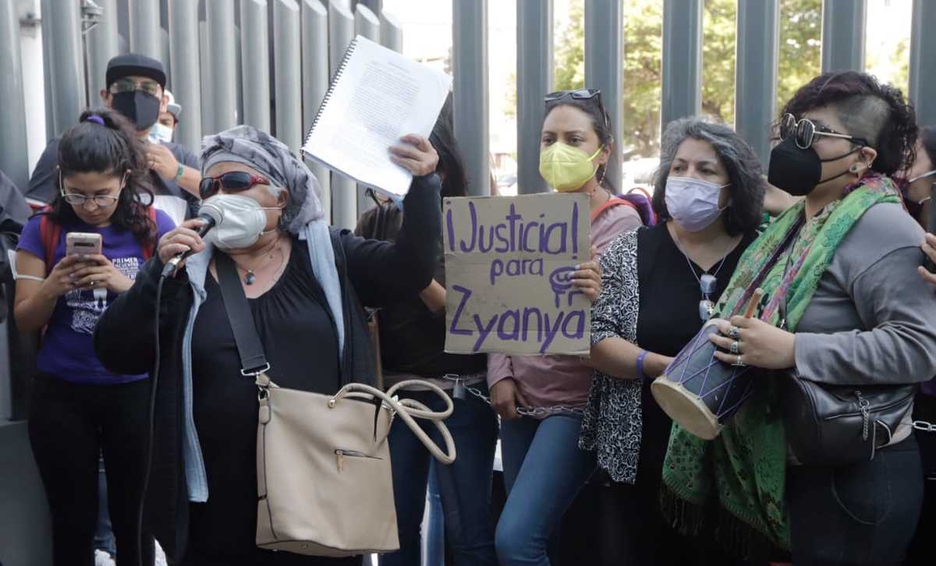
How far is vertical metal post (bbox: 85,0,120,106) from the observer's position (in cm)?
585

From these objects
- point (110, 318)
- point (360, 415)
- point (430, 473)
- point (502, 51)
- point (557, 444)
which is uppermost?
point (502, 51)

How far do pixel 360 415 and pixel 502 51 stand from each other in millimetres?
11211

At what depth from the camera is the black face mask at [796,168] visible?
2.99m

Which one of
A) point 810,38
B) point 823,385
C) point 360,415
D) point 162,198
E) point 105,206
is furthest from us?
point 810,38

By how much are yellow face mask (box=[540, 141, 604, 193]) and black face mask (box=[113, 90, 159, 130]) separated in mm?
2225

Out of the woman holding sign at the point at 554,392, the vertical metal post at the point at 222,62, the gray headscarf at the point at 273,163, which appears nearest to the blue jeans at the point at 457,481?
the woman holding sign at the point at 554,392

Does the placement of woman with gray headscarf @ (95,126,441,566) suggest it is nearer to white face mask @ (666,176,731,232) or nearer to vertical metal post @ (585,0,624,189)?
white face mask @ (666,176,731,232)

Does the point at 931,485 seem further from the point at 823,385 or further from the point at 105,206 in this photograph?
the point at 105,206

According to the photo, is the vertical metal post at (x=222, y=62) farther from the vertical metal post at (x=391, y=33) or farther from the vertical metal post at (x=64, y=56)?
the vertical metal post at (x=391, y=33)

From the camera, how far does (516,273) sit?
3.48 m

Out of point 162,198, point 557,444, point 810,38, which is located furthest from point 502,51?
point 557,444

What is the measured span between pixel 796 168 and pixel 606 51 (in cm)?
146

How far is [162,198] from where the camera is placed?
4773 mm

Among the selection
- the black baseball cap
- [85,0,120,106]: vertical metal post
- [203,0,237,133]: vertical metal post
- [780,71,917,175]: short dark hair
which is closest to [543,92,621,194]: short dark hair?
[780,71,917,175]: short dark hair
